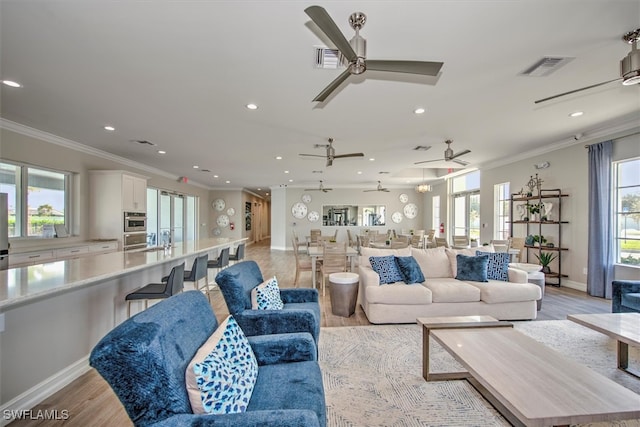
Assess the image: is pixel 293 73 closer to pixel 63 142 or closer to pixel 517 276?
pixel 517 276

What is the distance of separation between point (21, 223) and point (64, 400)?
371 centimetres

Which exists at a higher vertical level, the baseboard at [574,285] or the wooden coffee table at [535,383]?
the wooden coffee table at [535,383]

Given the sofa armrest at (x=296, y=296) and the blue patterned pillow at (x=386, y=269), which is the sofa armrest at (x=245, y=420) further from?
the blue patterned pillow at (x=386, y=269)

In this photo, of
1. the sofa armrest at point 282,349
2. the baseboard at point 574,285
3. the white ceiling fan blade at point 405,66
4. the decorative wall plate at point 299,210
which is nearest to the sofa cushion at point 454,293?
the sofa armrest at point 282,349

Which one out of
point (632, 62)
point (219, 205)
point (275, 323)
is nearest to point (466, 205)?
point (632, 62)

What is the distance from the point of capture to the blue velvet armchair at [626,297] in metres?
3.00

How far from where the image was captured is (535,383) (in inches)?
64.6

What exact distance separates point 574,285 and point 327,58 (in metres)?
6.19

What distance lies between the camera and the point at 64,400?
214cm

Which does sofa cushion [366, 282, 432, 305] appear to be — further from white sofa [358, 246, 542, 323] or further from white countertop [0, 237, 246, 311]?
white countertop [0, 237, 246, 311]

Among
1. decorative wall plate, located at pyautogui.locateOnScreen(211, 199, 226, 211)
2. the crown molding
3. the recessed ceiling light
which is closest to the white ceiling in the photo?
the recessed ceiling light

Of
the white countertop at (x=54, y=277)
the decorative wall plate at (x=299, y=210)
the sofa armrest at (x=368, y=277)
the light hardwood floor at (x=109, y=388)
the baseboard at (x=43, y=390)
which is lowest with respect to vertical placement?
the light hardwood floor at (x=109, y=388)

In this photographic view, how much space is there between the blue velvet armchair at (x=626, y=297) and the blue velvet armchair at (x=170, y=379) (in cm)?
360

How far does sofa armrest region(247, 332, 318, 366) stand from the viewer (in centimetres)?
174
